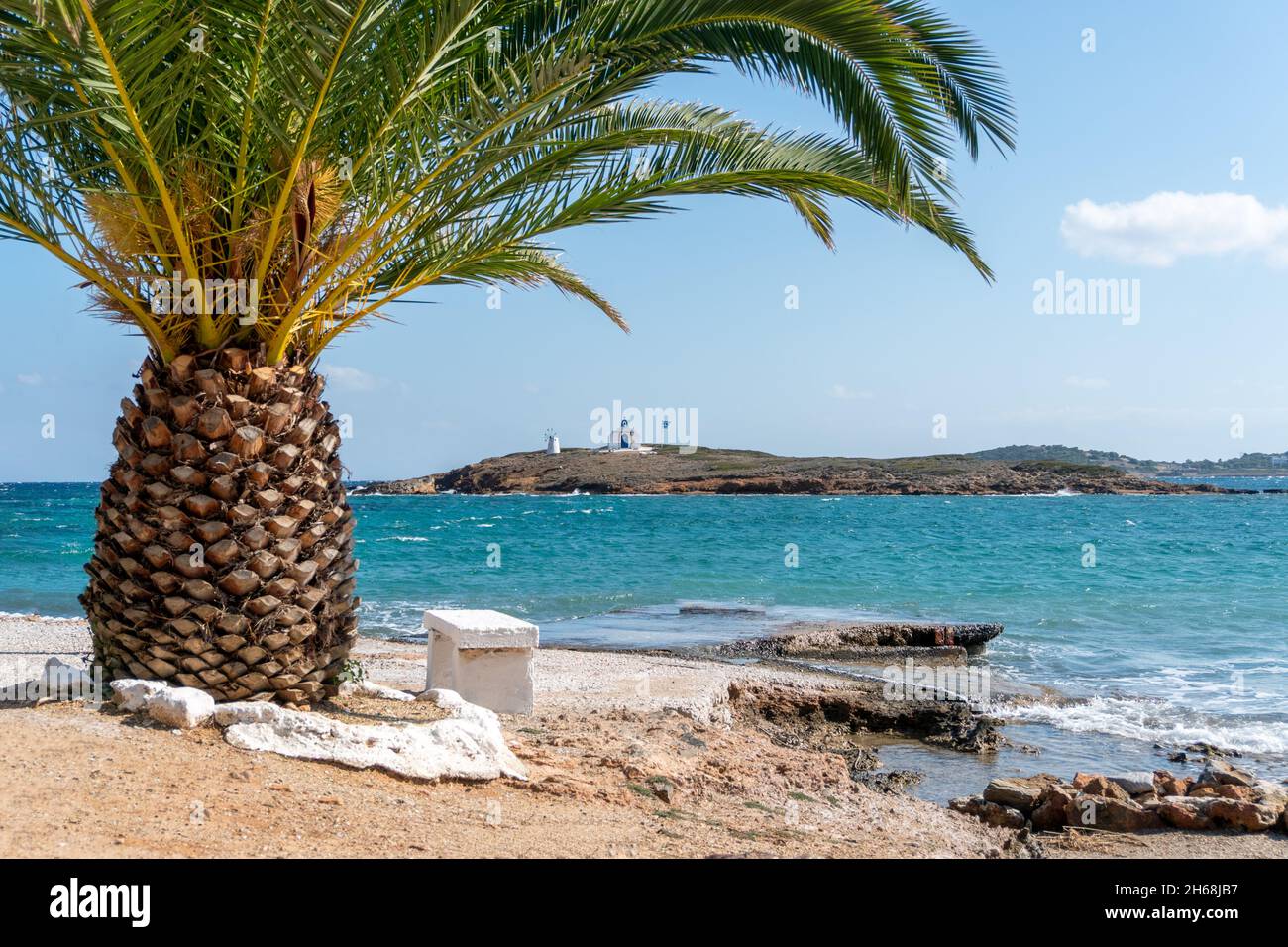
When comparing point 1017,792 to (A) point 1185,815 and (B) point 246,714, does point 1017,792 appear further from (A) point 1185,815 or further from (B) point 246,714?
(B) point 246,714

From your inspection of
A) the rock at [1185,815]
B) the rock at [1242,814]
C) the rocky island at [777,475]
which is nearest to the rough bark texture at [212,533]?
the rock at [1185,815]

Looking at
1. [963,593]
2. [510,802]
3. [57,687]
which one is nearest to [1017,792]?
[510,802]

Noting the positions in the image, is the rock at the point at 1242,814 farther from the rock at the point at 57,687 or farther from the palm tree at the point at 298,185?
the rock at the point at 57,687

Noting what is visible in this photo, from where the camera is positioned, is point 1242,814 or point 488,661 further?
point 488,661

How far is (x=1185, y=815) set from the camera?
7141 millimetres

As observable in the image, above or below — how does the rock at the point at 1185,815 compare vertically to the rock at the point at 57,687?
below

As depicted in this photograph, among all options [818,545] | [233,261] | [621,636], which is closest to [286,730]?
A: [233,261]

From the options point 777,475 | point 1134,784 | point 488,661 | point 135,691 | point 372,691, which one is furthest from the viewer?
point 777,475

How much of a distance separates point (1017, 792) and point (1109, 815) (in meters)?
0.61

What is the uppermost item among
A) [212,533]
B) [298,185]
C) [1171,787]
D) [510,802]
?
[298,185]

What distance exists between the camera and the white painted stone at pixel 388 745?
548 centimetres

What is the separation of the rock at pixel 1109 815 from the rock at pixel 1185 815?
7 cm

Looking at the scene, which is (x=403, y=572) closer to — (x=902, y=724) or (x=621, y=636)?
(x=621, y=636)
